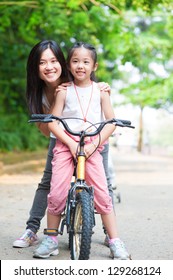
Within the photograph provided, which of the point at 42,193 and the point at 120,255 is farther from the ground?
the point at 42,193

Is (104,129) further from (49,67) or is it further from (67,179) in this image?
(49,67)

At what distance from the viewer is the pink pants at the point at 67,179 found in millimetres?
5160

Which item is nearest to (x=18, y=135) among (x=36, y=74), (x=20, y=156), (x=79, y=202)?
(x=20, y=156)

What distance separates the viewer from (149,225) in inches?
284

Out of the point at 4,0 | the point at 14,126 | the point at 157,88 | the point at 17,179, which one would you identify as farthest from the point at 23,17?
the point at 157,88

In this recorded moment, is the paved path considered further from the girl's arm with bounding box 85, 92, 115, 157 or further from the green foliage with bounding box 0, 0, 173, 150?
the green foliage with bounding box 0, 0, 173, 150

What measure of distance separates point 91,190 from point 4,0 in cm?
1046

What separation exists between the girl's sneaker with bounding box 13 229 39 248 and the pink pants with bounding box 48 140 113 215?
0.64 m

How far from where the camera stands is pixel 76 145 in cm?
513

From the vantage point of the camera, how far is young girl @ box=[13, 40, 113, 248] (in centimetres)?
553

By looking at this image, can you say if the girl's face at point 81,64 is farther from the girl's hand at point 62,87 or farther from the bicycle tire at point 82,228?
the bicycle tire at point 82,228

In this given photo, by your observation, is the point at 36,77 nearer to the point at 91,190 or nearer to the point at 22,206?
the point at 91,190

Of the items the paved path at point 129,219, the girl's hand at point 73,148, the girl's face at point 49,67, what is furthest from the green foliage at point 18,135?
the girl's hand at point 73,148

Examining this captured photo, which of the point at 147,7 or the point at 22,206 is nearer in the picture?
the point at 22,206
